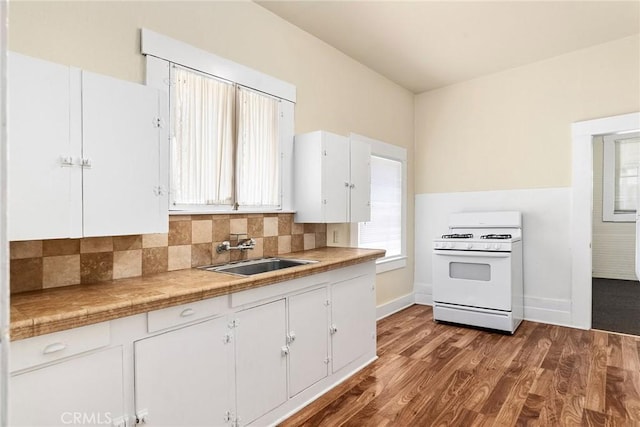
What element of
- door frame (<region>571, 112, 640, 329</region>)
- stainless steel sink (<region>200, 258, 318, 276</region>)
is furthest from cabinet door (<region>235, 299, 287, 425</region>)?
door frame (<region>571, 112, 640, 329</region>)

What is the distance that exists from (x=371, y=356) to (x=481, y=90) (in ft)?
Answer: 11.3

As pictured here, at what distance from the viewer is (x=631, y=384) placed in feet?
8.55

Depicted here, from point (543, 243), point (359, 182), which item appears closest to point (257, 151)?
point (359, 182)

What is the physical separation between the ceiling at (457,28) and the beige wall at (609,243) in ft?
11.0

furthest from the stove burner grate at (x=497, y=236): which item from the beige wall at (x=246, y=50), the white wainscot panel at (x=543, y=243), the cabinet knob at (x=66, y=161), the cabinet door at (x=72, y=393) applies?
the cabinet knob at (x=66, y=161)

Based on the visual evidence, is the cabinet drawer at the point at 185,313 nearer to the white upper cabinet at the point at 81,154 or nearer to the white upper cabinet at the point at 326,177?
the white upper cabinet at the point at 81,154

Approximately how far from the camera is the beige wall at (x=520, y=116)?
3707 mm

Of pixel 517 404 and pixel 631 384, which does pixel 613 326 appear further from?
pixel 517 404

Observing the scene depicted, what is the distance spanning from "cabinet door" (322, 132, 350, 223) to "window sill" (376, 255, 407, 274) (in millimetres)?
1234

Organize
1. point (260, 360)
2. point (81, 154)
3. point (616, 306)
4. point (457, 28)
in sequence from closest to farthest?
point (81, 154) → point (260, 360) → point (457, 28) → point (616, 306)

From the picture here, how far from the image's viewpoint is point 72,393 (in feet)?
4.42

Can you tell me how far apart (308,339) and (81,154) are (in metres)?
1.65

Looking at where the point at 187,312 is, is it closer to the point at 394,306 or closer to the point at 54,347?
the point at 54,347

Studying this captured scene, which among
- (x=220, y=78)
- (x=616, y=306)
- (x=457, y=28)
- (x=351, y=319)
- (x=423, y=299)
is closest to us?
(x=220, y=78)
